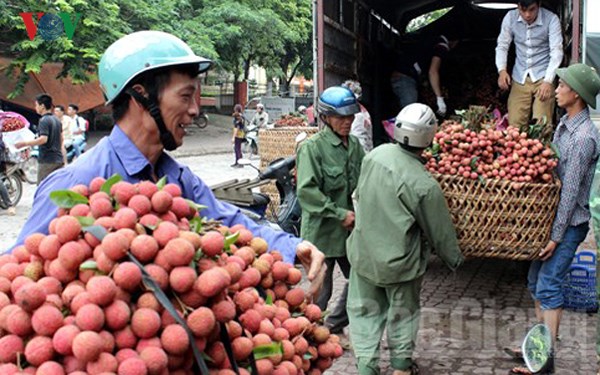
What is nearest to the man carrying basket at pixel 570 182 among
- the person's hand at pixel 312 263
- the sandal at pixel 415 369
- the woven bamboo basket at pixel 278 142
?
the sandal at pixel 415 369

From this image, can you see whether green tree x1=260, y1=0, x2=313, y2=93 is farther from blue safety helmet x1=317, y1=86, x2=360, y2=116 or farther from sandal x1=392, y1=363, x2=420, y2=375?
sandal x1=392, y1=363, x2=420, y2=375

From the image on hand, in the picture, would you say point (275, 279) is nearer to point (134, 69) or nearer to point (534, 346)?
point (134, 69)

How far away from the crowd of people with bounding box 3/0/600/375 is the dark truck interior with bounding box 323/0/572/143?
2806 mm

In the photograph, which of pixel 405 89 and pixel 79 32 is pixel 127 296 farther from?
pixel 79 32

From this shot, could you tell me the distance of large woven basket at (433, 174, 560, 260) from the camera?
4.62 m

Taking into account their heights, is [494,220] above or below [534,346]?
above

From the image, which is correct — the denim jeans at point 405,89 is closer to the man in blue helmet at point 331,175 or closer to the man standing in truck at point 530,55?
the man standing in truck at point 530,55

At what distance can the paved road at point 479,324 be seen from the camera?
5051 millimetres

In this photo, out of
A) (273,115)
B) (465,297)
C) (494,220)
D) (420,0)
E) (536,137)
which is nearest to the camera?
(494,220)

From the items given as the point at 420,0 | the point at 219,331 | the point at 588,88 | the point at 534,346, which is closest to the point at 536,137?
the point at 588,88

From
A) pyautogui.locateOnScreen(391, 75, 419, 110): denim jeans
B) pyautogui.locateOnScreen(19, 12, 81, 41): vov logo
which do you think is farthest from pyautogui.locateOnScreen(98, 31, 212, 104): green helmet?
pyautogui.locateOnScreen(19, 12, 81, 41): vov logo

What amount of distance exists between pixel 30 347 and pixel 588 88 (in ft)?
14.0

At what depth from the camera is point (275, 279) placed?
2.20 metres

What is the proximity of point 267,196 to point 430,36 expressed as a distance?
16.6 ft
